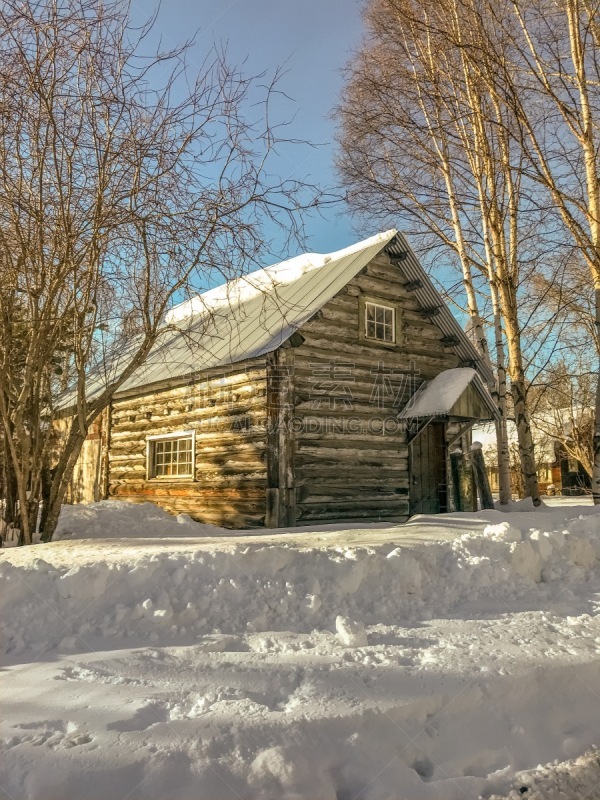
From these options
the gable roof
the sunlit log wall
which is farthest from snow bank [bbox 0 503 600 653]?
the gable roof

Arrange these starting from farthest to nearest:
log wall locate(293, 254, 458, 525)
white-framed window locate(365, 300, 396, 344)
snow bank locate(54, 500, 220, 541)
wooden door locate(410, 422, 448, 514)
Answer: wooden door locate(410, 422, 448, 514) → white-framed window locate(365, 300, 396, 344) → log wall locate(293, 254, 458, 525) → snow bank locate(54, 500, 220, 541)

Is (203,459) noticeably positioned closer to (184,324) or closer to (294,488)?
(294,488)

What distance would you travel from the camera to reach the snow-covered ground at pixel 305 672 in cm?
285

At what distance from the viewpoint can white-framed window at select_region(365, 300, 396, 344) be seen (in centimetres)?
1245

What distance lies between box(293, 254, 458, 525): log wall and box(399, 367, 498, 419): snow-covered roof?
0.35m

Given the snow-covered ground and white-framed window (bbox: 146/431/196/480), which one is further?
white-framed window (bbox: 146/431/196/480)

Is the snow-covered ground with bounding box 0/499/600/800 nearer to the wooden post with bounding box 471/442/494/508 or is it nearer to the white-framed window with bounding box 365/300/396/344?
the wooden post with bounding box 471/442/494/508

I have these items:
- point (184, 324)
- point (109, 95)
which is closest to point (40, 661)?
point (109, 95)

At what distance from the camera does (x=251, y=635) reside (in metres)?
4.51

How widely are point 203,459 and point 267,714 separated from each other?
930 cm

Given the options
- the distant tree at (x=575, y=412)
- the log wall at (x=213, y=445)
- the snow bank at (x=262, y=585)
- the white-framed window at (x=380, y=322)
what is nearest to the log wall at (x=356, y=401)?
the white-framed window at (x=380, y=322)

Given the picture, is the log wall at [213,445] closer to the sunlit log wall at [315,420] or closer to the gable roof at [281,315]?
the sunlit log wall at [315,420]

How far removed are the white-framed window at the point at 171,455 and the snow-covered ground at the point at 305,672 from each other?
252 inches

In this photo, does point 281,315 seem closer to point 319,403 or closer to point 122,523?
point 319,403
